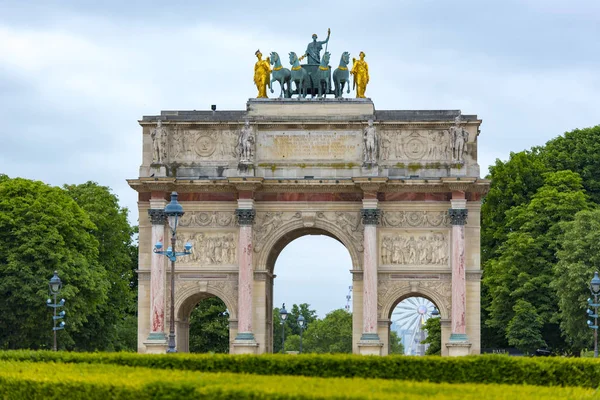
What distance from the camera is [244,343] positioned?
5253cm

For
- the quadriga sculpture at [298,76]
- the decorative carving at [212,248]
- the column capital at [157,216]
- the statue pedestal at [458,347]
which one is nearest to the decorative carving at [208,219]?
the decorative carving at [212,248]

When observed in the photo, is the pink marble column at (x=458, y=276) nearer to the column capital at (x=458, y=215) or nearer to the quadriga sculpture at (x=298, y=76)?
the column capital at (x=458, y=215)

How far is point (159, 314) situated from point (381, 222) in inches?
380

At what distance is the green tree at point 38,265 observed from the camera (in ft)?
187

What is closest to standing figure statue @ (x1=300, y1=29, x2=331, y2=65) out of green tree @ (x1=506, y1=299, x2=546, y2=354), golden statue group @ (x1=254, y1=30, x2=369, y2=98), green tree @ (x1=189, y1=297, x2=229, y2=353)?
golden statue group @ (x1=254, y1=30, x2=369, y2=98)

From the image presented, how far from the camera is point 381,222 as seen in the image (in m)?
53.7

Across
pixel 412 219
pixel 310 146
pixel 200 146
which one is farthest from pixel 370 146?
pixel 200 146

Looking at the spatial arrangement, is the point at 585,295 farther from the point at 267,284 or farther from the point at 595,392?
the point at 595,392

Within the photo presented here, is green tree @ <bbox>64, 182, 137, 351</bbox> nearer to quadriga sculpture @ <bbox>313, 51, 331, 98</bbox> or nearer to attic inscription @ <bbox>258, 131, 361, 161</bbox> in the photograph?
attic inscription @ <bbox>258, 131, 361, 161</bbox>

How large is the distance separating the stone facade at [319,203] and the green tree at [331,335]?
216 feet

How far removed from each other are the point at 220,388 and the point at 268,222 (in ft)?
101

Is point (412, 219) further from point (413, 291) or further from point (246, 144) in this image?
point (246, 144)

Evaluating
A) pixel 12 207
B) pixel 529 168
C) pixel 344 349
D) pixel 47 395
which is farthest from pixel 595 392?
pixel 344 349

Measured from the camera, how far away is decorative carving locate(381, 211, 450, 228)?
53.6 m
